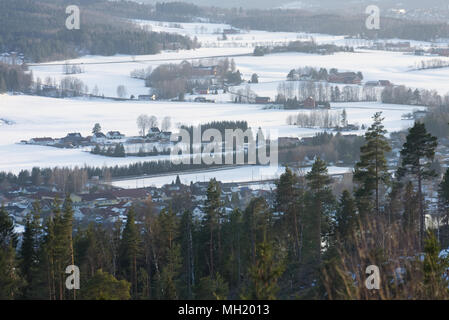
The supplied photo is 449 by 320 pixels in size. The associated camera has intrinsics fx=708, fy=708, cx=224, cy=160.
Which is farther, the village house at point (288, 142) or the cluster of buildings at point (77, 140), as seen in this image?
the cluster of buildings at point (77, 140)

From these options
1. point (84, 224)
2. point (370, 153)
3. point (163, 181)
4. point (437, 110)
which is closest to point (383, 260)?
point (370, 153)

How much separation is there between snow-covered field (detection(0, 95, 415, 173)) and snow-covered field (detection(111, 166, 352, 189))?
3334 mm

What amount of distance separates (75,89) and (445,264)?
45.4 metres

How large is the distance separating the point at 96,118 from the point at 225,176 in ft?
56.4

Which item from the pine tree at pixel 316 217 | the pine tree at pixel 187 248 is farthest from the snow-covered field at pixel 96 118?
the pine tree at pixel 316 217

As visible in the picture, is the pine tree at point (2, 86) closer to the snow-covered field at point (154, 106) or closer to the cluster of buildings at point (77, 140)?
the snow-covered field at point (154, 106)

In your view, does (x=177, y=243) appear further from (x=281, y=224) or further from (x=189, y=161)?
(x=189, y=161)

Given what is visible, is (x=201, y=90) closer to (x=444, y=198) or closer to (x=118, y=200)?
(x=118, y=200)

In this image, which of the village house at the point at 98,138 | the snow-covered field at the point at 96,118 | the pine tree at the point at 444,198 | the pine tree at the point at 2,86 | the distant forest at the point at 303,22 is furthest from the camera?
the distant forest at the point at 303,22

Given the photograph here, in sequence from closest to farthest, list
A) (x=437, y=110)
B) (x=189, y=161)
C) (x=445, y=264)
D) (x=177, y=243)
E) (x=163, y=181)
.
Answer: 1. (x=445, y=264)
2. (x=177, y=243)
3. (x=163, y=181)
4. (x=189, y=161)
5. (x=437, y=110)

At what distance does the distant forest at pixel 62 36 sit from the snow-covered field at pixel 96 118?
75.5 feet

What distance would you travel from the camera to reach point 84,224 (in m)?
17.0

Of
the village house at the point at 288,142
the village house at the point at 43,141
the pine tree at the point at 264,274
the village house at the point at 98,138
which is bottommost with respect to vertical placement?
the village house at the point at 43,141

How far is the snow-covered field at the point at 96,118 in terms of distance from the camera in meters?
28.4
